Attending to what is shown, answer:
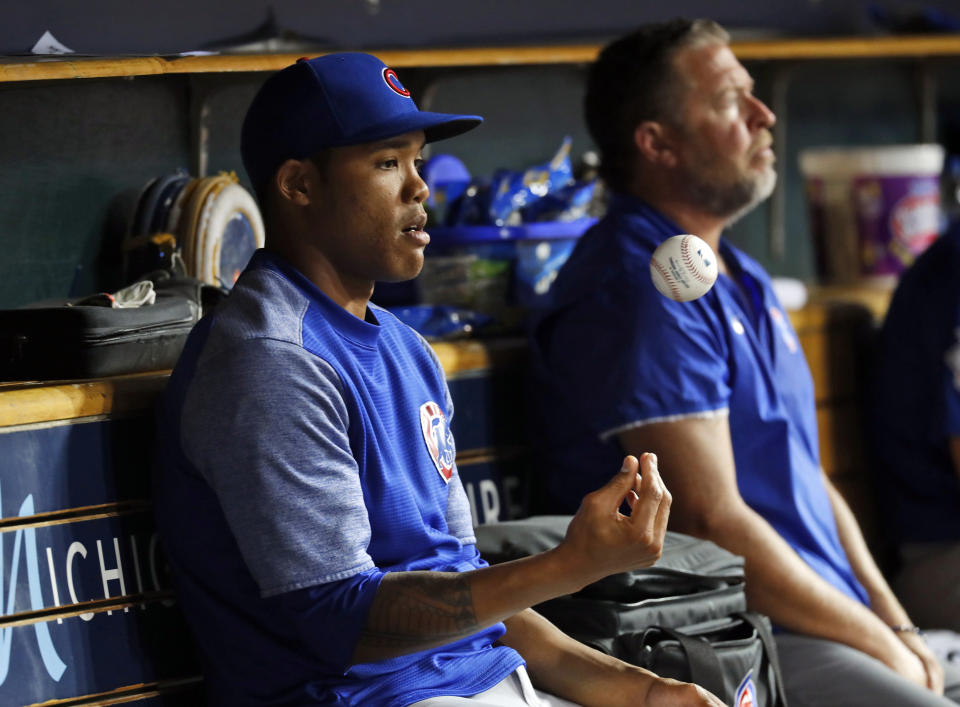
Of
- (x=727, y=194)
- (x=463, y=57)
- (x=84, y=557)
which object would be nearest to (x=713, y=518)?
(x=727, y=194)

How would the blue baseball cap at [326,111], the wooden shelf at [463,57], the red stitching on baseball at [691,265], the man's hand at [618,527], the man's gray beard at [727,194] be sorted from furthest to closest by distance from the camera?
the man's gray beard at [727,194] < the wooden shelf at [463,57] < the red stitching on baseball at [691,265] < the blue baseball cap at [326,111] < the man's hand at [618,527]

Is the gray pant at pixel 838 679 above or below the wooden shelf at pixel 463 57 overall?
below

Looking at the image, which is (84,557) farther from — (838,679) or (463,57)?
(463,57)

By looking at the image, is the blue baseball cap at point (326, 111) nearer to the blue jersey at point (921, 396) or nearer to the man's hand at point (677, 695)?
the man's hand at point (677, 695)

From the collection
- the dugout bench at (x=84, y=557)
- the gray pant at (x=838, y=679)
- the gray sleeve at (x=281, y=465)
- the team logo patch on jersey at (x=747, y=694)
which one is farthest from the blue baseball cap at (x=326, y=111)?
the gray pant at (x=838, y=679)

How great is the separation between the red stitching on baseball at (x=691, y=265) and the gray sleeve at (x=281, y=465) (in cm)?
67

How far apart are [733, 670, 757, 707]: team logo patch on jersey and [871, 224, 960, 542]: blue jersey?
0.93 metres

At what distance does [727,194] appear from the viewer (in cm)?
230

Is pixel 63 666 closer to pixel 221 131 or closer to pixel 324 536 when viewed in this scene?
pixel 324 536

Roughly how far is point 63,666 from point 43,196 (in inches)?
31.4

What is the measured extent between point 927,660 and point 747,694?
523mm

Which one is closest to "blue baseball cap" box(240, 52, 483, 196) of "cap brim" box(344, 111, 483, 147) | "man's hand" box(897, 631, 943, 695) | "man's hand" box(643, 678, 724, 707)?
"cap brim" box(344, 111, 483, 147)

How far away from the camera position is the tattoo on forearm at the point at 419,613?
4.67ft

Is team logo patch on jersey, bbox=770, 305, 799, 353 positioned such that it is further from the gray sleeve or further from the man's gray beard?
the gray sleeve
